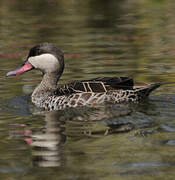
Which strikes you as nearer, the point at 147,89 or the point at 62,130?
the point at 62,130

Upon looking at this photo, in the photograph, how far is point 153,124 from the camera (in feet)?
26.5

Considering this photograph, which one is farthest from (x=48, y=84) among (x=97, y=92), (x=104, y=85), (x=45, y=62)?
(x=104, y=85)

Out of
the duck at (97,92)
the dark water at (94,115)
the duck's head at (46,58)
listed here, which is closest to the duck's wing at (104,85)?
the duck at (97,92)

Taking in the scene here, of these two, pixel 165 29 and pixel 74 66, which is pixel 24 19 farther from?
pixel 74 66

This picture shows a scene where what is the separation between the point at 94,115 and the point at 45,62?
1.95m

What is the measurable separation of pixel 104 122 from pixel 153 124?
75 centimetres

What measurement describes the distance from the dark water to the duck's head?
2.09 feet

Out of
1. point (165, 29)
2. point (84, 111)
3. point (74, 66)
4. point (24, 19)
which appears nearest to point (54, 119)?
point (84, 111)

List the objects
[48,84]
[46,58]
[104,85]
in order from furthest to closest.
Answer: [48,84] → [46,58] → [104,85]

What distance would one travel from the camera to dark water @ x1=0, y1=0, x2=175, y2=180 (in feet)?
21.5

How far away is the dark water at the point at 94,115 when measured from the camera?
655 centimetres

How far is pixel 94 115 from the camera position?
353 inches

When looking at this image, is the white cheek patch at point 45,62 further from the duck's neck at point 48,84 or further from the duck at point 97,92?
the duck at point 97,92

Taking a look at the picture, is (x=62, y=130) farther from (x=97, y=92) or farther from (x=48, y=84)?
(x=48, y=84)
